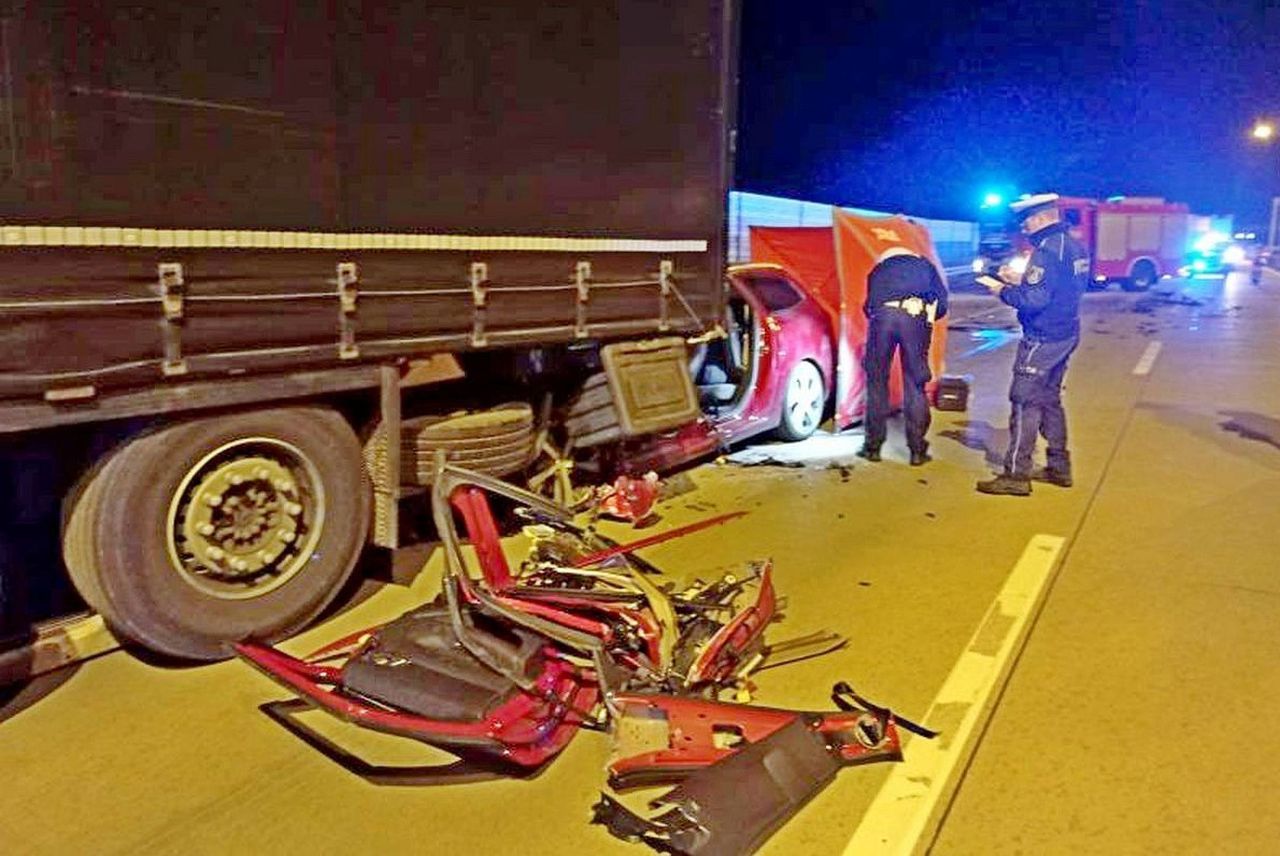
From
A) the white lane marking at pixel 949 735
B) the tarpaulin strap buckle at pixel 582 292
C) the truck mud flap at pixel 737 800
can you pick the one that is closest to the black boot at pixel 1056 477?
the white lane marking at pixel 949 735

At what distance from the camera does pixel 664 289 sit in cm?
679

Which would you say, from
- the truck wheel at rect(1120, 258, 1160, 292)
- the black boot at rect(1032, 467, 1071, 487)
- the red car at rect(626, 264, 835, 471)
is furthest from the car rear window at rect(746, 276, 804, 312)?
the truck wheel at rect(1120, 258, 1160, 292)

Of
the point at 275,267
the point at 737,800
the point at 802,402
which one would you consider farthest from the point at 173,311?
the point at 802,402

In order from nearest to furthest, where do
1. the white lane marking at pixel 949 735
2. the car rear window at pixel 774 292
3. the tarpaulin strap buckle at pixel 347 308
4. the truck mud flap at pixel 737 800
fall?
the truck mud flap at pixel 737 800
the white lane marking at pixel 949 735
the tarpaulin strap buckle at pixel 347 308
the car rear window at pixel 774 292

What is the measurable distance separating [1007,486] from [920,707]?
3.71 meters

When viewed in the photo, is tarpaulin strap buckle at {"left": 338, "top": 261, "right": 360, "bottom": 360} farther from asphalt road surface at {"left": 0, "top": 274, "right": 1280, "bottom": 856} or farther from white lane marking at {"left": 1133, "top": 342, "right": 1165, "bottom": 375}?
white lane marking at {"left": 1133, "top": 342, "right": 1165, "bottom": 375}

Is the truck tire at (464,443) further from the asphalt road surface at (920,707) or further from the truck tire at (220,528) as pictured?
the asphalt road surface at (920,707)

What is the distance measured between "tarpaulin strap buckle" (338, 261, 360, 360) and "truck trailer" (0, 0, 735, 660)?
0.01m

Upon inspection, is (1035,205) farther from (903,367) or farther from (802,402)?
(802,402)

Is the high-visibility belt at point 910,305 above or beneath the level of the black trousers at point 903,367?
above

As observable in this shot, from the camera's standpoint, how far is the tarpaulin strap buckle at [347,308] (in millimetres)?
4699

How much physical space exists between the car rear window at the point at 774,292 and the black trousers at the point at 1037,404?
6.14 ft

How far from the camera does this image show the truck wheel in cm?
3111

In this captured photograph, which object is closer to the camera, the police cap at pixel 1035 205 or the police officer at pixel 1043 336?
the police officer at pixel 1043 336
